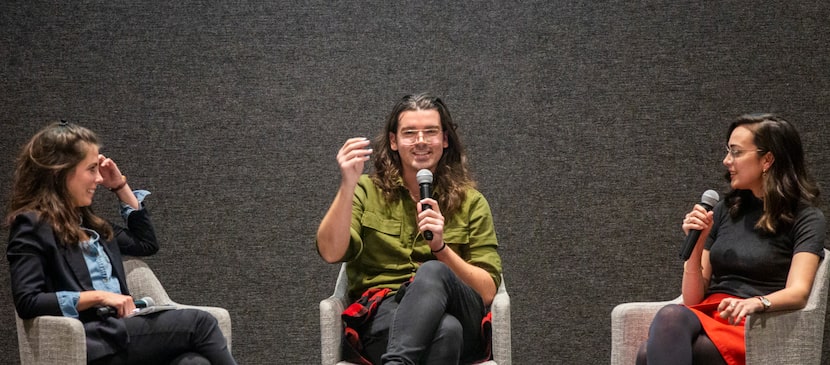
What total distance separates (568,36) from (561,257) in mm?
940

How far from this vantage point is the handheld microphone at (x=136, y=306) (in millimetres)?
2668

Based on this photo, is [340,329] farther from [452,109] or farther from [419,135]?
[452,109]

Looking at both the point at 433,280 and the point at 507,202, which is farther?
the point at 507,202

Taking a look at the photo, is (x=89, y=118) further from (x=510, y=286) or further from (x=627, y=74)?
(x=627, y=74)

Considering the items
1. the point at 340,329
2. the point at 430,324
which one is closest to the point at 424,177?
the point at 430,324

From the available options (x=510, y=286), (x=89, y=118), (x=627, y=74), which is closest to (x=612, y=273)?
(x=510, y=286)

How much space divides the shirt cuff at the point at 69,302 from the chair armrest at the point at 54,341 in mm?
55

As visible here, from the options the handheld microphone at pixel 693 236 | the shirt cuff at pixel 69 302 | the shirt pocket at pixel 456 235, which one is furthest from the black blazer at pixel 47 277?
the handheld microphone at pixel 693 236

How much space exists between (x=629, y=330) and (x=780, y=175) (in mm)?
685

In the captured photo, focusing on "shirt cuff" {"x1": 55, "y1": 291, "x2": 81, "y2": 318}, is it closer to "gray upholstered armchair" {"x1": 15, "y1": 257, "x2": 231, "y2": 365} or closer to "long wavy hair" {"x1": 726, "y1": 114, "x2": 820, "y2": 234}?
"gray upholstered armchair" {"x1": 15, "y1": 257, "x2": 231, "y2": 365}

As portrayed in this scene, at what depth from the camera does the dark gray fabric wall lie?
12.6ft

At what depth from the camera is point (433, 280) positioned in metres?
2.68

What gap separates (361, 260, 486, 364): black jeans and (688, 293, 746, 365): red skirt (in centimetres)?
68

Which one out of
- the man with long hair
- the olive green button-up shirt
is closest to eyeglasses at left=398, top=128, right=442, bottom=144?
the man with long hair
